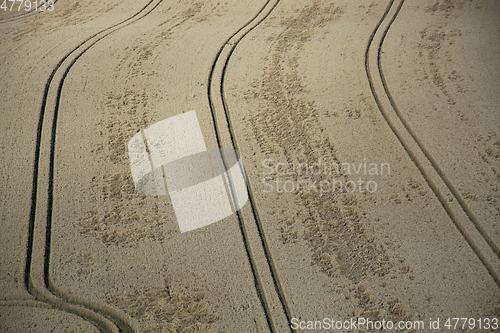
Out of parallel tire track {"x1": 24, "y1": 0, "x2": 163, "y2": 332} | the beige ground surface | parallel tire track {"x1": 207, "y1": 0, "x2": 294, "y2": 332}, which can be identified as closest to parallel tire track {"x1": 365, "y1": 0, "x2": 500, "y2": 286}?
the beige ground surface

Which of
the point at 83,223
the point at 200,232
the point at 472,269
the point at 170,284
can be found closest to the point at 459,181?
the point at 472,269

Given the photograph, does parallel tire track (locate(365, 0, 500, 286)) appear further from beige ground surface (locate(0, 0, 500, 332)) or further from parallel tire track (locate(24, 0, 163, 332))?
parallel tire track (locate(24, 0, 163, 332))

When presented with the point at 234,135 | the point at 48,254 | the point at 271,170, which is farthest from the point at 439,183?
the point at 48,254

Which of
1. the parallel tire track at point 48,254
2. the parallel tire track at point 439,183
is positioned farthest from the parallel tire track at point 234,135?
the parallel tire track at point 439,183

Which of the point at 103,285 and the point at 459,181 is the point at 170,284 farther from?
the point at 459,181

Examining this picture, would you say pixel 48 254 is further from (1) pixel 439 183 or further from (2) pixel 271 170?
(1) pixel 439 183
